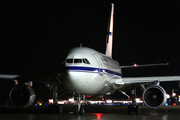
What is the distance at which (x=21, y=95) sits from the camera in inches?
708

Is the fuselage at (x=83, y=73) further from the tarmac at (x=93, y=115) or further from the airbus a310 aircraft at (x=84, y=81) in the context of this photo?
the tarmac at (x=93, y=115)

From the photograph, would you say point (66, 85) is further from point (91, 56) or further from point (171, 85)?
point (171, 85)

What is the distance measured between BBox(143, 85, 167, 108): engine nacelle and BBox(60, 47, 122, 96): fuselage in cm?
290

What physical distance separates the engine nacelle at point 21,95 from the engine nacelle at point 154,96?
7.20 m

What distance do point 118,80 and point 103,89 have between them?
7.00ft

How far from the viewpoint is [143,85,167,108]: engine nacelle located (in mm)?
17500

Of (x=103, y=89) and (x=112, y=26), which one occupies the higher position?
(x=112, y=26)

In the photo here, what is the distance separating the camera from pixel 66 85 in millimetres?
15469

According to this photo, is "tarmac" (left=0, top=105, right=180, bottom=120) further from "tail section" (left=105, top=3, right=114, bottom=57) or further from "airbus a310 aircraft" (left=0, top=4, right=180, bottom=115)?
"tail section" (left=105, top=3, right=114, bottom=57)

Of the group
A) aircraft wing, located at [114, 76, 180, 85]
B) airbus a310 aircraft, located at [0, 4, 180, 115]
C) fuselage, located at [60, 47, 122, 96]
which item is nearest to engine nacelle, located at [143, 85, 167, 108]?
airbus a310 aircraft, located at [0, 4, 180, 115]

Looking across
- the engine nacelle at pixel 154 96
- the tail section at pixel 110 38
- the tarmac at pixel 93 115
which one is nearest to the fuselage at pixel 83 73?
the tarmac at pixel 93 115

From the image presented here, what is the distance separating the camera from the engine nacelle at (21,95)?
17781 millimetres

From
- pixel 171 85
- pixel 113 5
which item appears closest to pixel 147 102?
pixel 113 5

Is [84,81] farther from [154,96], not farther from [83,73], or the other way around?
[154,96]
